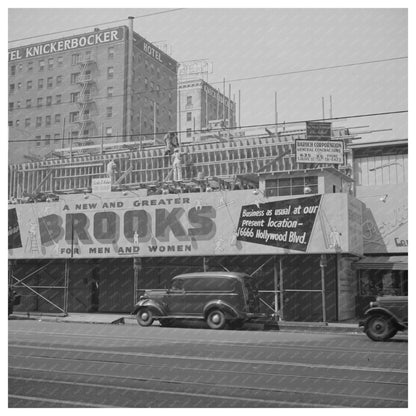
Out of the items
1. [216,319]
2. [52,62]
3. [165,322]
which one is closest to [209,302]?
[216,319]

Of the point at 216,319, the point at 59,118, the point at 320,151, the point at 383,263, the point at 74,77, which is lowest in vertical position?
the point at 216,319

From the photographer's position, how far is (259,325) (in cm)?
2144

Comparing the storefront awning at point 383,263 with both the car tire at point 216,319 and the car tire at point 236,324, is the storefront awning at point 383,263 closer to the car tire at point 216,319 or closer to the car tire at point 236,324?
the car tire at point 236,324

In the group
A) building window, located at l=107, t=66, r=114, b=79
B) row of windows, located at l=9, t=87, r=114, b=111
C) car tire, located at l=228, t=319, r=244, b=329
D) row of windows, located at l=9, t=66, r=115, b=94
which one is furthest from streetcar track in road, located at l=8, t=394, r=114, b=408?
building window, located at l=107, t=66, r=114, b=79

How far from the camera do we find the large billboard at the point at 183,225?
74.5 feet

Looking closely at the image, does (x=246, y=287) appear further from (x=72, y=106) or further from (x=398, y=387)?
(x=72, y=106)

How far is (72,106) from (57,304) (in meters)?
57.9

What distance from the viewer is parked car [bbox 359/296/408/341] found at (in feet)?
51.4

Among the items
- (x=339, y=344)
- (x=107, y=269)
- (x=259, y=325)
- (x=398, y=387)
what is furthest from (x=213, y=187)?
(x=398, y=387)

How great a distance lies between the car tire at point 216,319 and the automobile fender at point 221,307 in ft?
0.40

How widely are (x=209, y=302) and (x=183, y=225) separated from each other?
18.6 feet

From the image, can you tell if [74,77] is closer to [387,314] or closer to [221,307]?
[221,307]

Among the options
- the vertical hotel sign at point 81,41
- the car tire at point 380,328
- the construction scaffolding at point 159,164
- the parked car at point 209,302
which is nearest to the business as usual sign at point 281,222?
the parked car at point 209,302

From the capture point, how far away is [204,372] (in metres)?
10.2
